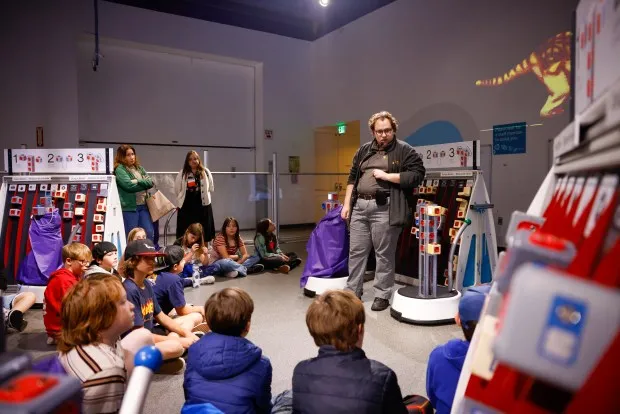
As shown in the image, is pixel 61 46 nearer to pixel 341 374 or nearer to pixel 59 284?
pixel 59 284

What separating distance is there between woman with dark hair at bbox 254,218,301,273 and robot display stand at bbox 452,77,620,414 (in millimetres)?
4549

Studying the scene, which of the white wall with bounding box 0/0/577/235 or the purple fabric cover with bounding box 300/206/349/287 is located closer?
the purple fabric cover with bounding box 300/206/349/287

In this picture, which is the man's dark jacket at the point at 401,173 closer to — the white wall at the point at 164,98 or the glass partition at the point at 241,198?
the glass partition at the point at 241,198

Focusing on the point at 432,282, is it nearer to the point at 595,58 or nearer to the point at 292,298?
the point at 292,298

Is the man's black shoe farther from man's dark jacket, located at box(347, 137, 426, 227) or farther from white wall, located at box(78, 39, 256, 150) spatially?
white wall, located at box(78, 39, 256, 150)

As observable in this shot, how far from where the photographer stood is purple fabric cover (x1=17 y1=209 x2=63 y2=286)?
389 centimetres

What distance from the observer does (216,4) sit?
26.5 feet

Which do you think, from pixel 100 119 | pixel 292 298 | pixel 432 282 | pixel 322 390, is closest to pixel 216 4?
pixel 100 119

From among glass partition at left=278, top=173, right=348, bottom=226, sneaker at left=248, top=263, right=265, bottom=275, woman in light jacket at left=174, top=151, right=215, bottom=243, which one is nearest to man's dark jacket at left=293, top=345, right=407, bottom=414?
sneaker at left=248, top=263, right=265, bottom=275

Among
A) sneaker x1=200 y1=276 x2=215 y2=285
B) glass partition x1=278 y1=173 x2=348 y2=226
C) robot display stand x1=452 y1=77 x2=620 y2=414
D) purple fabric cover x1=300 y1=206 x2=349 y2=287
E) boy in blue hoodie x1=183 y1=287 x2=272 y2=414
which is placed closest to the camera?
robot display stand x1=452 y1=77 x2=620 y2=414

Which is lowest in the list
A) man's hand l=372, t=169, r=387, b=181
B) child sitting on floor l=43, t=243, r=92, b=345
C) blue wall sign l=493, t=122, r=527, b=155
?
child sitting on floor l=43, t=243, r=92, b=345

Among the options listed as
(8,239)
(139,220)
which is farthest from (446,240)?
(8,239)

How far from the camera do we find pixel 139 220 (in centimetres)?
489

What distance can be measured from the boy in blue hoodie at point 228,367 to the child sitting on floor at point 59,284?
5.74ft
